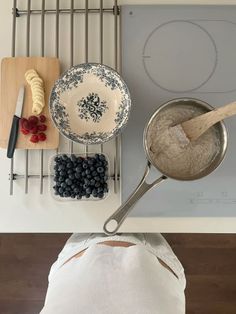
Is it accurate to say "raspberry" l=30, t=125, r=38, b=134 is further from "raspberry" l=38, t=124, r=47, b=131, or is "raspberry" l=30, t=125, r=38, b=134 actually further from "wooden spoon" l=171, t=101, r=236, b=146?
"wooden spoon" l=171, t=101, r=236, b=146

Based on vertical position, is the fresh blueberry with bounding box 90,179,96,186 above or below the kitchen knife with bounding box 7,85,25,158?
below

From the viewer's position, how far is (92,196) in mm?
652

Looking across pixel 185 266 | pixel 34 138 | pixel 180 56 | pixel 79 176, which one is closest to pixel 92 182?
pixel 79 176

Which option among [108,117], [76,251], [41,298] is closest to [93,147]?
[108,117]

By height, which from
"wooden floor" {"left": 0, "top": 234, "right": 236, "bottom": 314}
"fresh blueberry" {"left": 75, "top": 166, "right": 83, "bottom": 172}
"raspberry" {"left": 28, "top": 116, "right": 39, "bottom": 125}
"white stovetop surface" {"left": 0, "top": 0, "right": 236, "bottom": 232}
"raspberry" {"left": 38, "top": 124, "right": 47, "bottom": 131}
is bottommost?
"wooden floor" {"left": 0, "top": 234, "right": 236, "bottom": 314}

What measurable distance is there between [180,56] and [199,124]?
6.9 inches

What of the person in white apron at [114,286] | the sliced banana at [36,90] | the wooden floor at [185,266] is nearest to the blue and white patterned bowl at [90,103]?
the sliced banana at [36,90]

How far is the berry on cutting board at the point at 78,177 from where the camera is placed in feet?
2.07

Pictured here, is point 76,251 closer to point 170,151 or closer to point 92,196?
point 92,196

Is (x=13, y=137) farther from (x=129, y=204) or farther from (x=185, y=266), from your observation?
(x=185, y=266)

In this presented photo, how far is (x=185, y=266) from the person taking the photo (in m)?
1.09

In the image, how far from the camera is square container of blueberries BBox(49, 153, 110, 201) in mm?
630

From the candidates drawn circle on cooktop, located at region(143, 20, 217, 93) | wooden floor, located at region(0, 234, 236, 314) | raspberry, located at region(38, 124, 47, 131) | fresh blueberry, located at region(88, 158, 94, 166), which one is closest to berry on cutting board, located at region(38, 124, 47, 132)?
raspberry, located at region(38, 124, 47, 131)

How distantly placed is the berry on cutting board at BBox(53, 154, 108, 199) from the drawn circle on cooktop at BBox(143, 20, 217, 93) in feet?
0.66
